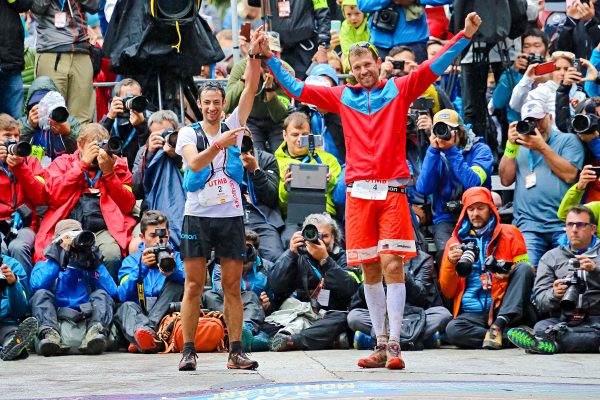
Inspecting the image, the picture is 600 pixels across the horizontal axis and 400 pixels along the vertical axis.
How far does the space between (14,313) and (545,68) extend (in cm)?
564

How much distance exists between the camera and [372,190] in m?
8.95

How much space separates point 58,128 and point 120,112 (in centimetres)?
63

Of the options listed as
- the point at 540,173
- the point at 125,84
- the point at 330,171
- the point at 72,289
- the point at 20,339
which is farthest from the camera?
the point at 125,84

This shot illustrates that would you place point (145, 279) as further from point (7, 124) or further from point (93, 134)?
point (7, 124)

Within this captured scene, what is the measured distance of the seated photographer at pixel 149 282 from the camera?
10.5m

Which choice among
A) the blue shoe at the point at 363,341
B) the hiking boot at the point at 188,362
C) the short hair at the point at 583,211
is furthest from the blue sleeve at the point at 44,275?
the short hair at the point at 583,211

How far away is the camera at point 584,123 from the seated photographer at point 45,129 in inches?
188

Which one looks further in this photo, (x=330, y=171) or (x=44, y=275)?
(x=330, y=171)

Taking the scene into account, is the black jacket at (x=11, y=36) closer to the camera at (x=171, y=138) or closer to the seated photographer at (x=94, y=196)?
the seated photographer at (x=94, y=196)

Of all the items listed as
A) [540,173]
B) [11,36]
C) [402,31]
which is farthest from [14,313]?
[402,31]

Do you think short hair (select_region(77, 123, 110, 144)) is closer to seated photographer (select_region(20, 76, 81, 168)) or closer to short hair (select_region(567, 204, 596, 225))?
seated photographer (select_region(20, 76, 81, 168))

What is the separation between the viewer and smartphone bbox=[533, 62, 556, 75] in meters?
12.5

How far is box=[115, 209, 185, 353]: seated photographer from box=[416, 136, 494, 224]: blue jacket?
2492 millimetres

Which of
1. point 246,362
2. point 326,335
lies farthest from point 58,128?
point 246,362
